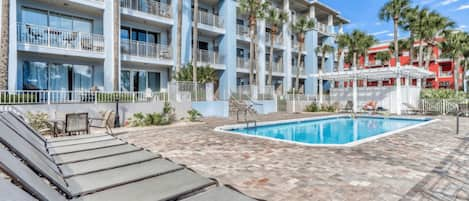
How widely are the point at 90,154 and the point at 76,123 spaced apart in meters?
5.15

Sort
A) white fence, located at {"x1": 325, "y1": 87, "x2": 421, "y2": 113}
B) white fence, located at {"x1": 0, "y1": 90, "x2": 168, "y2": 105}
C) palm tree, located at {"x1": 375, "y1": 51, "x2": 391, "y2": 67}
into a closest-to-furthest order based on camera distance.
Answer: white fence, located at {"x1": 0, "y1": 90, "x2": 168, "y2": 105}, white fence, located at {"x1": 325, "y1": 87, "x2": 421, "y2": 113}, palm tree, located at {"x1": 375, "y1": 51, "x2": 391, "y2": 67}

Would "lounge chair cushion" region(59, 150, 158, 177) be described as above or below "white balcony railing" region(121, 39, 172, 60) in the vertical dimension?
below

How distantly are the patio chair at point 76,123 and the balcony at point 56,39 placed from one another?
7009mm

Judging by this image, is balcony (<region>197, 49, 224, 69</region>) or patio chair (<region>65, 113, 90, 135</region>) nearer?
patio chair (<region>65, 113, 90, 135</region>)

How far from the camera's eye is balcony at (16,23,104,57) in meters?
12.8

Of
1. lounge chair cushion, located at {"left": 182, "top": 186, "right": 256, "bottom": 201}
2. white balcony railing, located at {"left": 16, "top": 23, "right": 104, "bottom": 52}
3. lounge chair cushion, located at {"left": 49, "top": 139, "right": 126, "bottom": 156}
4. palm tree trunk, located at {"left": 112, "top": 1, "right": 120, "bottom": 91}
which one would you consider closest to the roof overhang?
palm tree trunk, located at {"left": 112, "top": 1, "right": 120, "bottom": 91}

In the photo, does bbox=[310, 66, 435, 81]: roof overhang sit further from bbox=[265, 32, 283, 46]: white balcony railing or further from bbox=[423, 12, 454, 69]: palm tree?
bbox=[423, 12, 454, 69]: palm tree

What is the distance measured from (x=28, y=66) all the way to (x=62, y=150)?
12.6m

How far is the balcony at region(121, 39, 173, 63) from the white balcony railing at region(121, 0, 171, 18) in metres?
2.17

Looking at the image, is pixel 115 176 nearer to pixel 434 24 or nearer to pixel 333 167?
pixel 333 167

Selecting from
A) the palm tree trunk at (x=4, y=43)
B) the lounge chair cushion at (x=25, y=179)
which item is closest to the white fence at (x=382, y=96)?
the lounge chair cushion at (x=25, y=179)

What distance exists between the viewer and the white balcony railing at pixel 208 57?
20.9 m

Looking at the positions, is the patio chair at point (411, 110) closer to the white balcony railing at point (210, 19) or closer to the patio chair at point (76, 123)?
the white balcony railing at point (210, 19)

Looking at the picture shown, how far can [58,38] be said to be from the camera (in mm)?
13758
